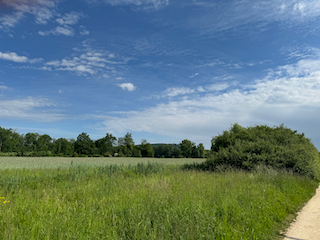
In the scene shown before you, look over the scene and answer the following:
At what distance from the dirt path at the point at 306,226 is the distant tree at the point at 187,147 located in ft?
270

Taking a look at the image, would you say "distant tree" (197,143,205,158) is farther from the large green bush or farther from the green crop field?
the large green bush

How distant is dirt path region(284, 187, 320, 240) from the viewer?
655 centimetres

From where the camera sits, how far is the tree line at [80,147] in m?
76.0

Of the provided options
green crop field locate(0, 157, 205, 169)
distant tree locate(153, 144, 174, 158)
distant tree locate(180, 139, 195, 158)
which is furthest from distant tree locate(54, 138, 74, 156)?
distant tree locate(180, 139, 195, 158)

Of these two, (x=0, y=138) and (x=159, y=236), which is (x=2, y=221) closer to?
(x=159, y=236)

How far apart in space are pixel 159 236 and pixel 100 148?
81.9 meters

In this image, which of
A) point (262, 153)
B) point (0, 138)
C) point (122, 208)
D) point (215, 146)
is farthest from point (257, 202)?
point (0, 138)

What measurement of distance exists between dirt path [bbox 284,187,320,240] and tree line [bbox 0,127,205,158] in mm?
62042

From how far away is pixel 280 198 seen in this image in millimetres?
9750

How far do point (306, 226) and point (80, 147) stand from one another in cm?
8160

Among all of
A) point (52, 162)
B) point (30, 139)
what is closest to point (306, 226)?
point (52, 162)

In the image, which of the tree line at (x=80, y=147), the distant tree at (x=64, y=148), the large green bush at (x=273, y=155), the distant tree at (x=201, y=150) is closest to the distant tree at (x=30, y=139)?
the tree line at (x=80, y=147)

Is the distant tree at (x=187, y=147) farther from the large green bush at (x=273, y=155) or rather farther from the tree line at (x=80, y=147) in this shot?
the large green bush at (x=273, y=155)

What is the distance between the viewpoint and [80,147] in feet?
263
